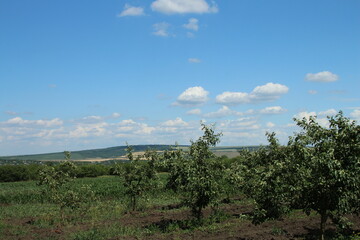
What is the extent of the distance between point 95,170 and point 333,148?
216 feet

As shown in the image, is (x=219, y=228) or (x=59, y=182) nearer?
(x=219, y=228)

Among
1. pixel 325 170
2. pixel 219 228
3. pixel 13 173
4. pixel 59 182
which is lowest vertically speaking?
pixel 219 228

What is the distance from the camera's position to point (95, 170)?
243ft

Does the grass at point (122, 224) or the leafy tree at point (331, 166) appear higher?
the leafy tree at point (331, 166)

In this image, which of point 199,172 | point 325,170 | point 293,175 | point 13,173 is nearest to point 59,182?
point 199,172

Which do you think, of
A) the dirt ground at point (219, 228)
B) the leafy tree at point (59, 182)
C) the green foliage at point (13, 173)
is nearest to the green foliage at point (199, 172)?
the dirt ground at point (219, 228)

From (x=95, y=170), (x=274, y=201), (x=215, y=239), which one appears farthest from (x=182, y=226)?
(x=95, y=170)

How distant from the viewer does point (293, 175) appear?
14.8 metres

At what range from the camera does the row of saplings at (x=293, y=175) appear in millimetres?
13328

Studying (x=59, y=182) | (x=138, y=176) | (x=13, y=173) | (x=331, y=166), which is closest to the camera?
(x=331, y=166)

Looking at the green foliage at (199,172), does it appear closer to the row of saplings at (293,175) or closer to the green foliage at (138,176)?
the row of saplings at (293,175)

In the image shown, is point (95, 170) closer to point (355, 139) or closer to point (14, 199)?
point (14, 199)

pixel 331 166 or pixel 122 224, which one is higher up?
pixel 331 166

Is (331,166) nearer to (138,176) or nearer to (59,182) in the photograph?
(138,176)
